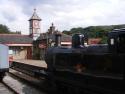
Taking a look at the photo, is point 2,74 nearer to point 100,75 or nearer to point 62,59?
point 62,59

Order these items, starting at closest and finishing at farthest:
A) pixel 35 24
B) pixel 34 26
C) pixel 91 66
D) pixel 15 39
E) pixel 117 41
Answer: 1. pixel 117 41
2. pixel 91 66
3. pixel 15 39
4. pixel 34 26
5. pixel 35 24

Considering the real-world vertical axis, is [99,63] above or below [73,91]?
above

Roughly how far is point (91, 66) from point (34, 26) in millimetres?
65837

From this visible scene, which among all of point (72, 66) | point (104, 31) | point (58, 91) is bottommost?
point (58, 91)

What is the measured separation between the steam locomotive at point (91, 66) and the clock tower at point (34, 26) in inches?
2266

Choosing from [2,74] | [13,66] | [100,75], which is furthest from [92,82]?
[13,66]

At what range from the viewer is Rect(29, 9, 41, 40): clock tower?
74875 millimetres

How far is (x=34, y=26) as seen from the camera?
3059 inches

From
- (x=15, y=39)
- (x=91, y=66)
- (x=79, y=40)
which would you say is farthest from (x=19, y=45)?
(x=91, y=66)

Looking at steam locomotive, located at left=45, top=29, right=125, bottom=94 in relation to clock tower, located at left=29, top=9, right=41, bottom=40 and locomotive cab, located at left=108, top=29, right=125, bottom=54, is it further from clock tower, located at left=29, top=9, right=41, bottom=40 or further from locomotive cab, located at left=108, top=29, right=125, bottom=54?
clock tower, located at left=29, top=9, right=41, bottom=40

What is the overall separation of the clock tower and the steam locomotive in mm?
57561

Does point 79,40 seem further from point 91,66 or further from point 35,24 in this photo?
point 35,24

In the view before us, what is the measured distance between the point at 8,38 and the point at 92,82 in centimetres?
5863

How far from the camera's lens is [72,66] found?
14359 mm
